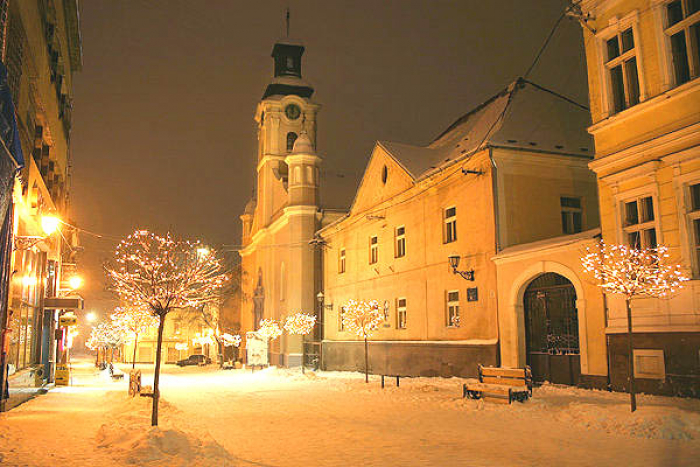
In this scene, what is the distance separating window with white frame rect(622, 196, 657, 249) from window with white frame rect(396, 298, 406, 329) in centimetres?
1464

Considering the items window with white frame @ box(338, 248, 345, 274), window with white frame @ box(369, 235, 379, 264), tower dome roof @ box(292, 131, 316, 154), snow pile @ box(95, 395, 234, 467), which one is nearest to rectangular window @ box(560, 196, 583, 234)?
window with white frame @ box(369, 235, 379, 264)

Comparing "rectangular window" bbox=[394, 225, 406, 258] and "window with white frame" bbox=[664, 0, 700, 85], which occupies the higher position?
"window with white frame" bbox=[664, 0, 700, 85]

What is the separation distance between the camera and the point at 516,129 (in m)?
23.8

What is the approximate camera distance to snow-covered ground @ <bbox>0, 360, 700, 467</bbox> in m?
9.09

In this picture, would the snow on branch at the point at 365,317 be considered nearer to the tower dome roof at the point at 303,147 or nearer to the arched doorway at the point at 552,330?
the arched doorway at the point at 552,330

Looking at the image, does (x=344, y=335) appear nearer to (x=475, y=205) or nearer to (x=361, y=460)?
(x=475, y=205)

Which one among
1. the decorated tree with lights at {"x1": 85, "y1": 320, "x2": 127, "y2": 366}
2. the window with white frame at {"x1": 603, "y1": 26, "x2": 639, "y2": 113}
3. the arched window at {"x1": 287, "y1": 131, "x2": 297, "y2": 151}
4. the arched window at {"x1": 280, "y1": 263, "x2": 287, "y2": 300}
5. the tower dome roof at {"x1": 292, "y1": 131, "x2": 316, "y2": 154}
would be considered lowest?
the decorated tree with lights at {"x1": 85, "y1": 320, "x2": 127, "y2": 366}

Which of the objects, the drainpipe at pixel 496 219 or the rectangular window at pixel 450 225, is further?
the rectangular window at pixel 450 225

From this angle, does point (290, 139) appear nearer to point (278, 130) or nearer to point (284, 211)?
point (278, 130)

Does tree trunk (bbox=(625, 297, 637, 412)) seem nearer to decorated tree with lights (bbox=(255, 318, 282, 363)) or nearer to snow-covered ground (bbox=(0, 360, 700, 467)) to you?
snow-covered ground (bbox=(0, 360, 700, 467))

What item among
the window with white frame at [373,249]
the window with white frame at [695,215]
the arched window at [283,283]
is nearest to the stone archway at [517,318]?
the window with white frame at [695,215]

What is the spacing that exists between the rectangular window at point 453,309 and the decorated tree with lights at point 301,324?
14.1m

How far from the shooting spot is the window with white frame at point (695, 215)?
13711mm

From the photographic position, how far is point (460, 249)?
2395 cm
